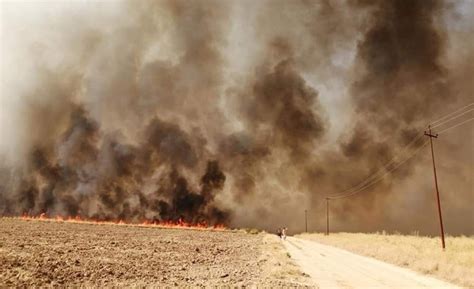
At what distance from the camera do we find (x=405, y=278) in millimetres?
22000

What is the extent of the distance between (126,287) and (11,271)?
506cm

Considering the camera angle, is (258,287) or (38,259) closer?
(258,287)

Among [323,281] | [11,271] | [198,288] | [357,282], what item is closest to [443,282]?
[357,282]

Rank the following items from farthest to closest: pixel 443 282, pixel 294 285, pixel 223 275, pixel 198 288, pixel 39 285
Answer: pixel 443 282 < pixel 223 275 < pixel 294 285 < pixel 198 288 < pixel 39 285

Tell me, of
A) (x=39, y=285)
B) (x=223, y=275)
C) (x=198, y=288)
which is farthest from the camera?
(x=223, y=275)

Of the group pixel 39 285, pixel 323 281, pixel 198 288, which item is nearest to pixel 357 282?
pixel 323 281

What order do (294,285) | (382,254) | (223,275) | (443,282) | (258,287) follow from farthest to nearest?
(382,254)
(443,282)
(223,275)
(294,285)
(258,287)

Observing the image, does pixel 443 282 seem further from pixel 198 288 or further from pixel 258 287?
pixel 198 288

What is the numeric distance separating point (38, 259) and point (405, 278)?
66.0ft

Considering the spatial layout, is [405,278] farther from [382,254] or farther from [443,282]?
[382,254]

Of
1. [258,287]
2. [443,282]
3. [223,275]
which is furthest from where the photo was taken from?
[443,282]

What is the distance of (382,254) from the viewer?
3834 cm

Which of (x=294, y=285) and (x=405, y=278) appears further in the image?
(x=405, y=278)

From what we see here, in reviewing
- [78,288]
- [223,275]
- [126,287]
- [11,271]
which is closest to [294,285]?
[223,275]
